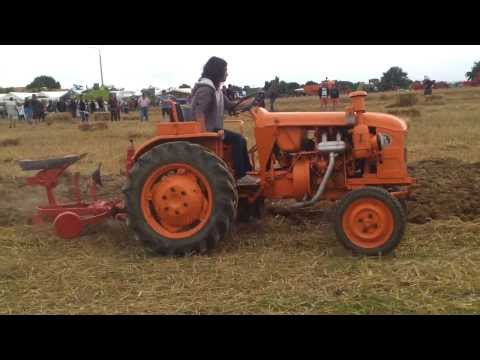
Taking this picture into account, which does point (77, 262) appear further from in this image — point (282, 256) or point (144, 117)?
point (144, 117)

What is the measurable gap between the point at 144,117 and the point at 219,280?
23.0 m

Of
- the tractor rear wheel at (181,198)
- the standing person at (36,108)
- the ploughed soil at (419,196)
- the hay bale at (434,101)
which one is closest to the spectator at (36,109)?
the standing person at (36,108)

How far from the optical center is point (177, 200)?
15.4 feet

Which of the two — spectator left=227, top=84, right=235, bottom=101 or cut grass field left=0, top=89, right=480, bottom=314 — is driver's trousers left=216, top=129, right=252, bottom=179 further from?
spectator left=227, top=84, right=235, bottom=101

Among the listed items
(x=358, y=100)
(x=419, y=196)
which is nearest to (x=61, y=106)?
(x=419, y=196)

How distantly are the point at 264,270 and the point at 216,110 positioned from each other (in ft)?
5.76

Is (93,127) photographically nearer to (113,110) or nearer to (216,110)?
(113,110)

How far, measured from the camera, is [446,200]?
5816mm

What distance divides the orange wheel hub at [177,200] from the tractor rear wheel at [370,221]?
1181 mm

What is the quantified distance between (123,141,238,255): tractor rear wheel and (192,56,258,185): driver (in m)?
0.55

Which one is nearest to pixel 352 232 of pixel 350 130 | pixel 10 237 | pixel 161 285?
pixel 350 130

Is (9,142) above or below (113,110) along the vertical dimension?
below

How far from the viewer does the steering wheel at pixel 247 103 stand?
5320 mm

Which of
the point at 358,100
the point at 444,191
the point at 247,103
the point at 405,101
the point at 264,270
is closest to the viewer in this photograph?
the point at 264,270
